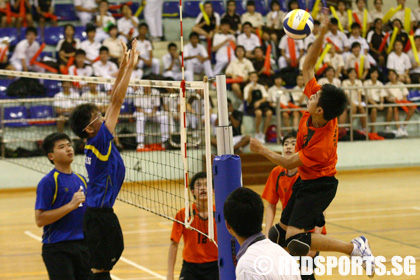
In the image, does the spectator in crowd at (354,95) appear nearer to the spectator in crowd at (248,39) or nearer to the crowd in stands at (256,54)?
the crowd in stands at (256,54)

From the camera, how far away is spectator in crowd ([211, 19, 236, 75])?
19.3m

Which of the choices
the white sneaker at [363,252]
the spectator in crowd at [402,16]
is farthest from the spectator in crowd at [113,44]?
the white sneaker at [363,252]

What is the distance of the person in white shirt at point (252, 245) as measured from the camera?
383cm

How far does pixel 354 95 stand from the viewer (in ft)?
62.1

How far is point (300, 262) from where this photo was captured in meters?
6.34

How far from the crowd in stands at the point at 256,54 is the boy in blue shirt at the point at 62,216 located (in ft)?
35.8

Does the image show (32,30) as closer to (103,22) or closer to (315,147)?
(103,22)

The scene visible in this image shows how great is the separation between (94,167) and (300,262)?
2075 millimetres

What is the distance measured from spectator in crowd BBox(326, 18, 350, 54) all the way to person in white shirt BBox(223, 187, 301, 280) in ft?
54.0

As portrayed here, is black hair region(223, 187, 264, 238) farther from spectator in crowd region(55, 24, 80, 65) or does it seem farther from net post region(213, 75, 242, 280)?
Result: spectator in crowd region(55, 24, 80, 65)

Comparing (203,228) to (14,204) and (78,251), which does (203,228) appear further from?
(14,204)

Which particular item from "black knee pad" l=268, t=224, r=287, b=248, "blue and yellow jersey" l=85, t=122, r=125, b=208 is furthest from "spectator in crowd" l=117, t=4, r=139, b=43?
"blue and yellow jersey" l=85, t=122, r=125, b=208

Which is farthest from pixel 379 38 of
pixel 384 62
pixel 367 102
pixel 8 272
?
pixel 8 272

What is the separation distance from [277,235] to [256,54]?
13.1m
